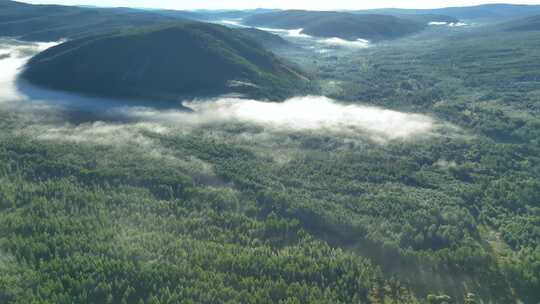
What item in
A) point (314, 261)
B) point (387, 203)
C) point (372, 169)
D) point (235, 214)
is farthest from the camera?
point (372, 169)

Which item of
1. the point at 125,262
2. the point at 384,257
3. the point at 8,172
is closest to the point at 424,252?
the point at 384,257

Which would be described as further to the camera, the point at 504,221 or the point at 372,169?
the point at 372,169

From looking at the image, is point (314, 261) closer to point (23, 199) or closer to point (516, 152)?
point (23, 199)

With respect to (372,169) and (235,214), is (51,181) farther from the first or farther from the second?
(372,169)

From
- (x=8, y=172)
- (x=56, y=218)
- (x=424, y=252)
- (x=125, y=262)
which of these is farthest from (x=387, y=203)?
(x=8, y=172)

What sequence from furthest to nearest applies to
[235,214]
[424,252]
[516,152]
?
[516,152] < [235,214] < [424,252]

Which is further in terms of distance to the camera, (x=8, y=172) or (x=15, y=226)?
(x=8, y=172)

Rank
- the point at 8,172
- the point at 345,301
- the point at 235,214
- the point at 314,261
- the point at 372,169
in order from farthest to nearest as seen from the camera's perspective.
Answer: the point at 372,169 → the point at 8,172 → the point at 235,214 → the point at 314,261 → the point at 345,301

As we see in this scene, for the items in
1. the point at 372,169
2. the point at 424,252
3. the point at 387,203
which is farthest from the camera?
the point at 372,169
